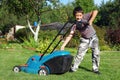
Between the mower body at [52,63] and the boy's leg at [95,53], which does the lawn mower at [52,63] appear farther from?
the boy's leg at [95,53]

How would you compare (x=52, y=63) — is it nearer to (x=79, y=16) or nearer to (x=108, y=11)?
(x=79, y=16)

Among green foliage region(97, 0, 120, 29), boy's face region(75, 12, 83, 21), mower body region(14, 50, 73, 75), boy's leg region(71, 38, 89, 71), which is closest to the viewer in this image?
mower body region(14, 50, 73, 75)

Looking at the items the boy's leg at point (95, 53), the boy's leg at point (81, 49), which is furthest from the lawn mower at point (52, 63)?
the boy's leg at point (95, 53)

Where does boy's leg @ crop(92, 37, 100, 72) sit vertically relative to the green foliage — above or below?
above

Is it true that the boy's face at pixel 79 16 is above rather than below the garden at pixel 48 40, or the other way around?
above

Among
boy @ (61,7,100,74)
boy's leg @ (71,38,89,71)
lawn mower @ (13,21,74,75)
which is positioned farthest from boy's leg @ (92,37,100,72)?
lawn mower @ (13,21,74,75)

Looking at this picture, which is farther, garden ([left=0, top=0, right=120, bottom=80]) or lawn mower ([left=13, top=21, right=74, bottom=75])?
garden ([left=0, top=0, right=120, bottom=80])

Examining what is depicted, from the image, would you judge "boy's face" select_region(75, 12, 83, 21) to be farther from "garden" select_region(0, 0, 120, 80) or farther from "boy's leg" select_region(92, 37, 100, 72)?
"garden" select_region(0, 0, 120, 80)

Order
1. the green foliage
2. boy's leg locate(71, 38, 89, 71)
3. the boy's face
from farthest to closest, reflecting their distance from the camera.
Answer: the green foliage, boy's leg locate(71, 38, 89, 71), the boy's face

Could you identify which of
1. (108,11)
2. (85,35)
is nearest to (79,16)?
(85,35)

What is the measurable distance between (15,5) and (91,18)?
68.6 ft

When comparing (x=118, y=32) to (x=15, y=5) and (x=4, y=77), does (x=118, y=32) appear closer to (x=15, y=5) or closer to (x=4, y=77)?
(x=15, y=5)

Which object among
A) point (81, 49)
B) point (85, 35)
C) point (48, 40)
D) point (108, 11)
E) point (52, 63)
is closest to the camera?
point (52, 63)

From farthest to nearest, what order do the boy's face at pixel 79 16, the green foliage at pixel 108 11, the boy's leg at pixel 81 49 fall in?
the green foliage at pixel 108 11 < the boy's leg at pixel 81 49 < the boy's face at pixel 79 16
